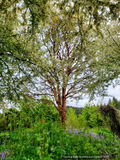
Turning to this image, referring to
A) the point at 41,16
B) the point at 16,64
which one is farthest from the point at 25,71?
the point at 41,16

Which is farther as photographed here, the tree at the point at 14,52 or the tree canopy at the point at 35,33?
the tree at the point at 14,52

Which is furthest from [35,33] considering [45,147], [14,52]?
[45,147]

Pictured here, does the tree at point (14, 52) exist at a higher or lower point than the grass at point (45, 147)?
higher

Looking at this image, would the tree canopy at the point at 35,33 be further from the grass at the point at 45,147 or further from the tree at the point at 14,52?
the grass at the point at 45,147

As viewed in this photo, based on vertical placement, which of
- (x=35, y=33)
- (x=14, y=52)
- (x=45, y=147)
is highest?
(x=35, y=33)

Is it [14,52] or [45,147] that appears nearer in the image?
[45,147]

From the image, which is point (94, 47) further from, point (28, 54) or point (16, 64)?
point (16, 64)

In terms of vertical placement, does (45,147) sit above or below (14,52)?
below

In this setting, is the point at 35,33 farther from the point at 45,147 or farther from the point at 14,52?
the point at 45,147

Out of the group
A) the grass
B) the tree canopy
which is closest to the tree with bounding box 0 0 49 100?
the tree canopy

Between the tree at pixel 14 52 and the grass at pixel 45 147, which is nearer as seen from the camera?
the grass at pixel 45 147

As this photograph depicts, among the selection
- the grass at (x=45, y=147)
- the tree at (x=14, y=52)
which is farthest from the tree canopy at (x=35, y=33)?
the grass at (x=45, y=147)

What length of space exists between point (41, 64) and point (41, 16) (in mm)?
1161

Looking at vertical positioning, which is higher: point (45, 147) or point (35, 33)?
point (35, 33)
